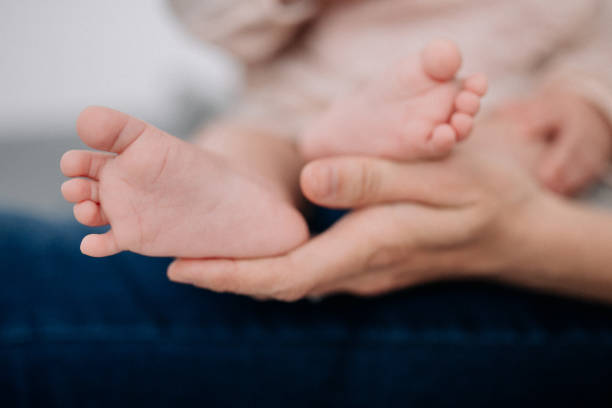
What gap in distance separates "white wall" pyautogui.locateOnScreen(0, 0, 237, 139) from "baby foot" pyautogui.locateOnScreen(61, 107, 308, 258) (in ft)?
1.47

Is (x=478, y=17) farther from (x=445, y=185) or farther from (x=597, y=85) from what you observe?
(x=445, y=185)

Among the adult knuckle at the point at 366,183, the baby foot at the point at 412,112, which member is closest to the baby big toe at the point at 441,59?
the baby foot at the point at 412,112

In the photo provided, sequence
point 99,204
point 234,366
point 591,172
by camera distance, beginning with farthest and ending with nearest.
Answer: point 591,172 → point 234,366 → point 99,204

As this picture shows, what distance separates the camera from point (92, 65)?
3.79 ft

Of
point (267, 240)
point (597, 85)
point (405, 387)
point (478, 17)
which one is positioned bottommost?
point (405, 387)

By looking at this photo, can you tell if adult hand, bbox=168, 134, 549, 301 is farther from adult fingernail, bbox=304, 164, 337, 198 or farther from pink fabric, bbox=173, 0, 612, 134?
pink fabric, bbox=173, 0, 612, 134

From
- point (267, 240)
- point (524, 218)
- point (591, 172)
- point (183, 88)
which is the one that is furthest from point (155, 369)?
point (183, 88)

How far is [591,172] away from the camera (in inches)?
25.4

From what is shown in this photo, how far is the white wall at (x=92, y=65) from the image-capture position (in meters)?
0.98

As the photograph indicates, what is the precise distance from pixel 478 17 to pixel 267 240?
0.50 m

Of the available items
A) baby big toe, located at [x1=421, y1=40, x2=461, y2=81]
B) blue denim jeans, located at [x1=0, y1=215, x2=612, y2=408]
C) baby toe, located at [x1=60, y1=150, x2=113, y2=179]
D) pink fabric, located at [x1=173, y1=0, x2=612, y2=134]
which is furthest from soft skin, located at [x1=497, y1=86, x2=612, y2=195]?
baby toe, located at [x1=60, y1=150, x2=113, y2=179]

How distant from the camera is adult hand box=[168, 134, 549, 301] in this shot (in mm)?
401

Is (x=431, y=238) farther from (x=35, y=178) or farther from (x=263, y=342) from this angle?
(x=35, y=178)

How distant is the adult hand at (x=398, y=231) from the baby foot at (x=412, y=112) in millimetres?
28
